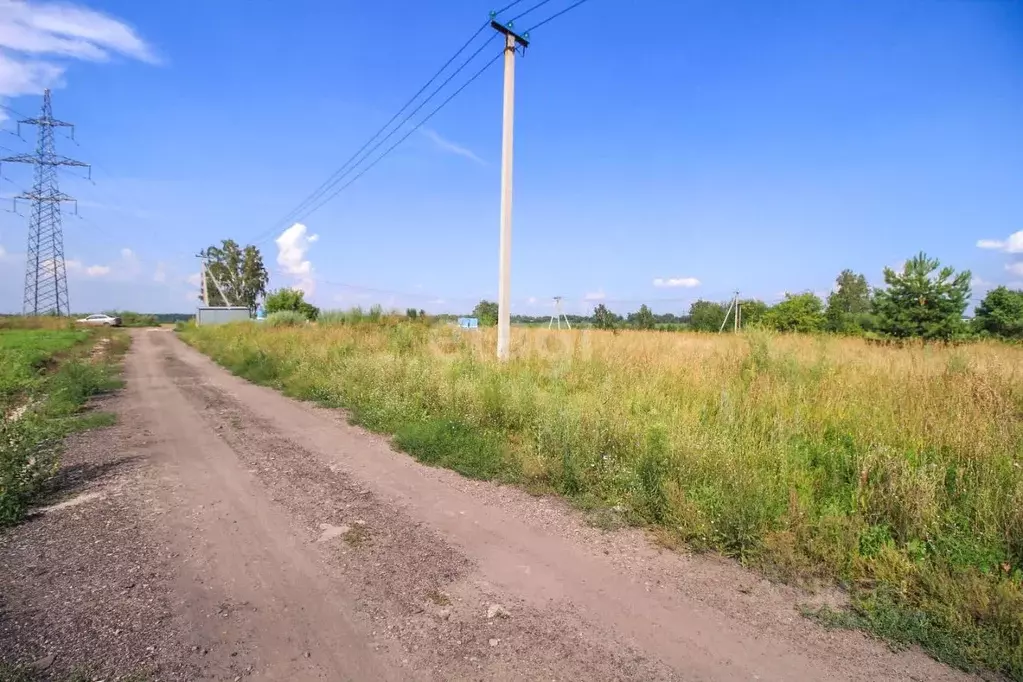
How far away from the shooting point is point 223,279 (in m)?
81.1

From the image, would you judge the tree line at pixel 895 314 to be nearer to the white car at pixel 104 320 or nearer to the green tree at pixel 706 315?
the green tree at pixel 706 315

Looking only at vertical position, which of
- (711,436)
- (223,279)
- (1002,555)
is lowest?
(1002,555)

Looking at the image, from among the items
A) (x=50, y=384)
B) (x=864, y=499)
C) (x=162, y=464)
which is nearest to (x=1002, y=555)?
(x=864, y=499)

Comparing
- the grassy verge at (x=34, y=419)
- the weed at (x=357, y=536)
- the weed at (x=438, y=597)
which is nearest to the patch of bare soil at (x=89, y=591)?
the grassy verge at (x=34, y=419)

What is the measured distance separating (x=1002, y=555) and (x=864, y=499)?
2.78ft

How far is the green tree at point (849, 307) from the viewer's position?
24.9 m

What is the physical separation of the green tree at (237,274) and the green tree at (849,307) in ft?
255

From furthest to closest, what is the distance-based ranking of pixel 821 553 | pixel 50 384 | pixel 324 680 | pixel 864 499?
pixel 50 384, pixel 864 499, pixel 821 553, pixel 324 680

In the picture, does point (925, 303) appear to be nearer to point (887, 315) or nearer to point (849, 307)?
point (887, 315)

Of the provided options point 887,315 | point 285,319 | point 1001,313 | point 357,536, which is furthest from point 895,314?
point 285,319

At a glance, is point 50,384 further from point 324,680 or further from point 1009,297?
point 1009,297

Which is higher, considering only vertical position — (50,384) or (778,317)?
(778,317)

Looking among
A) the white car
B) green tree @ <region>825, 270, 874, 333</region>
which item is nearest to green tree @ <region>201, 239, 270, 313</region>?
the white car

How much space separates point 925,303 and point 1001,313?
237 inches
